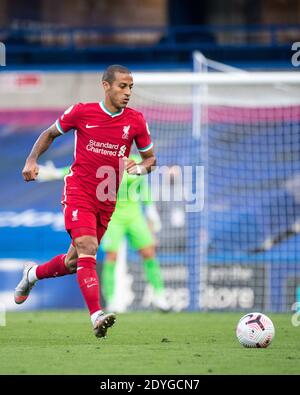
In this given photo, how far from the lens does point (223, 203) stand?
15.2 meters

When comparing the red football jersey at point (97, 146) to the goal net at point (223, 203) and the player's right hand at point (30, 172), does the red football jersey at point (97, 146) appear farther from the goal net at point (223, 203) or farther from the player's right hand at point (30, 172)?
the goal net at point (223, 203)

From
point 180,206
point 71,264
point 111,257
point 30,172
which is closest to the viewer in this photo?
point 30,172

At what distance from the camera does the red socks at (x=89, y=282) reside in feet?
26.4

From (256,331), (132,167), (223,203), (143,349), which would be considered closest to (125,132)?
(132,167)

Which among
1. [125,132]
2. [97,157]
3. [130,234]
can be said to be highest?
[130,234]

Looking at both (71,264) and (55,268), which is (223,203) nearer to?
(55,268)

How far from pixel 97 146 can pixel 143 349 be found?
1.82 metres

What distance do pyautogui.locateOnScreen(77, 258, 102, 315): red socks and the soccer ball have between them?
1.17m

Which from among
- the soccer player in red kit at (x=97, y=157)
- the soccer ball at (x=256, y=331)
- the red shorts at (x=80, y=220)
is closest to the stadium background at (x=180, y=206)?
the soccer player in red kit at (x=97, y=157)

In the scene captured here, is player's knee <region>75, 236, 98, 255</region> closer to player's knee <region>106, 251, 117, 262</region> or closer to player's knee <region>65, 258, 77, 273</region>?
player's knee <region>65, 258, 77, 273</region>

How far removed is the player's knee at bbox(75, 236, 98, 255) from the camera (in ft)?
27.2

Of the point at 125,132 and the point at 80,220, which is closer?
the point at 80,220
